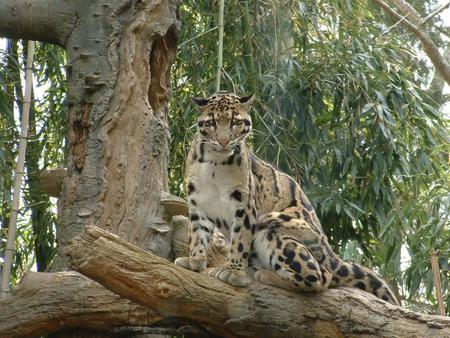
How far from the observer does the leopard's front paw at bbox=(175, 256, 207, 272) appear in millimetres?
5089

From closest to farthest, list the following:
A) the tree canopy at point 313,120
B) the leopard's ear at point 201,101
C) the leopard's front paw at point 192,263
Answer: the leopard's front paw at point 192,263
the leopard's ear at point 201,101
the tree canopy at point 313,120

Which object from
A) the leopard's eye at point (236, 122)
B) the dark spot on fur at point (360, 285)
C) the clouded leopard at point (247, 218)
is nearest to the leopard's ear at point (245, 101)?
the clouded leopard at point (247, 218)

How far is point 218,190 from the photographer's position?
17.7 feet

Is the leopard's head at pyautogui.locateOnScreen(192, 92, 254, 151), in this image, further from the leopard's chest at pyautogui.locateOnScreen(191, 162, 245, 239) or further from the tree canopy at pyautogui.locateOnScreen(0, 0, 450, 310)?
the tree canopy at pyautogui.locateOnScreen(0, 0, 450, 310)

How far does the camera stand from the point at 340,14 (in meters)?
8.23

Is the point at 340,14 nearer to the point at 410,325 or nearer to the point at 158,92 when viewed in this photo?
the point at 158,92

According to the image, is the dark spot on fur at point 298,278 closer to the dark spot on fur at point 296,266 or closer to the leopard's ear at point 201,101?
the dark spot on fur at point 296,266

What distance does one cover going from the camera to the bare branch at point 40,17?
19.3ft

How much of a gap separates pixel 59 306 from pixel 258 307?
112cm

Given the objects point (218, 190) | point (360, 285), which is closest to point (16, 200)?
point (218, 190)

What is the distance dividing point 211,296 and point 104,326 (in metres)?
0.74

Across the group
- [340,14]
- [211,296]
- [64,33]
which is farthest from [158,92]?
[340,14]

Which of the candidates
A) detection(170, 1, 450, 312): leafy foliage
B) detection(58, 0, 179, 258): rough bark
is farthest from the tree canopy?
detection(58, 0, 179, 258): rough bark

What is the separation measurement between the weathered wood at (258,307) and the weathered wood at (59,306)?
37 cm
